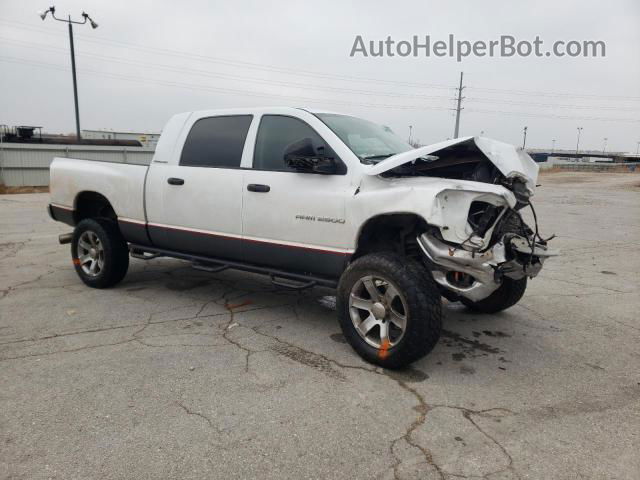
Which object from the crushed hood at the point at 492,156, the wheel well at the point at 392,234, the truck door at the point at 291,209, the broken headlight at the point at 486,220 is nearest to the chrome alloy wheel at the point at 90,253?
the truck door at the point at 291,209

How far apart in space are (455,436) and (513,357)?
142 centimetres

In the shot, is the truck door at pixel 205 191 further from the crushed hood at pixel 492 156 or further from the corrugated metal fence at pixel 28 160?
the corrugated metal fence at pixel 28 160

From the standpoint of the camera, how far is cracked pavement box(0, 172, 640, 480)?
2.58m

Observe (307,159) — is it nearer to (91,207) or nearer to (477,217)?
(477,217)

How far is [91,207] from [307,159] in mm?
3542

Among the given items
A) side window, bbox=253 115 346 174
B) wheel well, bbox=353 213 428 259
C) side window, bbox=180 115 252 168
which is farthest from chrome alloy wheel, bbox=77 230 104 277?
wheel well, bbox=353 213 428 259

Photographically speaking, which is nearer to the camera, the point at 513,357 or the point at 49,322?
the point at 513,357

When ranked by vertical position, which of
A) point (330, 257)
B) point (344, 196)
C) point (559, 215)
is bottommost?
point (559, 215)

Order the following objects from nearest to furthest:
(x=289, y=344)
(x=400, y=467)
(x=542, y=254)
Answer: (x=400, y=467) → (x=542, y=254) → (x=289, y=344)

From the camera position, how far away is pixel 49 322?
4.61 metres

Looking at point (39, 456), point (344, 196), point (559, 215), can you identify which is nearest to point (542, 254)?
point (344, 196)

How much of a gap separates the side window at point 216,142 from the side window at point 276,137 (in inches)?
8.4

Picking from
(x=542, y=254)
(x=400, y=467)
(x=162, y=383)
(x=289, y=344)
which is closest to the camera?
(x=400, y=467)

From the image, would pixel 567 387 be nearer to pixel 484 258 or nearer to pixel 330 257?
pixel 484 258
